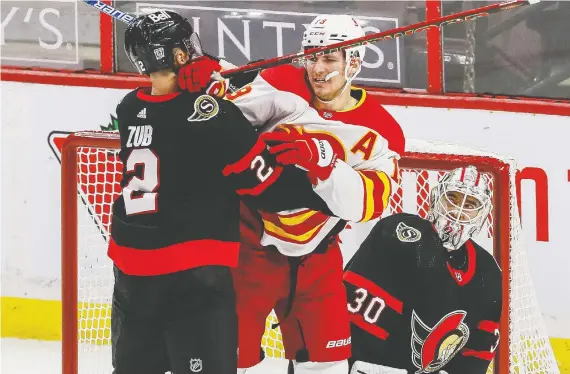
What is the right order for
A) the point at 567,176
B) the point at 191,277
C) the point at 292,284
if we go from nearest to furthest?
the point at 191,277, the point at 292,284, the point at 567,176

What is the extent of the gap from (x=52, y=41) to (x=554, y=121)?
67.7 inches

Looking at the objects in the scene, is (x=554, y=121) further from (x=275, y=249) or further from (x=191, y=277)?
(x=191, y=277)

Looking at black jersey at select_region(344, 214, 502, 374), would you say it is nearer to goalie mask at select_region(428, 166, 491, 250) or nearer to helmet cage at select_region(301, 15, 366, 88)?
goalie mask at select_region(428, 166, 491, 250)

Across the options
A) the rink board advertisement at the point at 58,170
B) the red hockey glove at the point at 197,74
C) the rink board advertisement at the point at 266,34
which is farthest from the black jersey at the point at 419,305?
the rink board advertisement at the point at 266,34

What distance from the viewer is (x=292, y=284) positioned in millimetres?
2098

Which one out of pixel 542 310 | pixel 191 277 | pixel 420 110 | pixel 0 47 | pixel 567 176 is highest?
pixel 0 47

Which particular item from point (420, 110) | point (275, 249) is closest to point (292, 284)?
point (275, 249)

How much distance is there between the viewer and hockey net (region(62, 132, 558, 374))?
7.97ft

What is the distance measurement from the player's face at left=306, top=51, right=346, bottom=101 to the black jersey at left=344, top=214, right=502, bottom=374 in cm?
42

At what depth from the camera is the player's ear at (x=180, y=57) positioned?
180cm

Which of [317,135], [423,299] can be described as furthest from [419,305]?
[317,135]

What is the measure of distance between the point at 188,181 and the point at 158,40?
0.87ft

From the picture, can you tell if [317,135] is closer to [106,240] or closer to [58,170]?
[106,240]

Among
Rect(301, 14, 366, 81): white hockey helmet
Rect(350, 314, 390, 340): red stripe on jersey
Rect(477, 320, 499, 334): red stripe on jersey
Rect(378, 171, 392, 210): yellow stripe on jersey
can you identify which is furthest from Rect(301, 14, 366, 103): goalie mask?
Rect(477, 320, 499, 334): red stripe on jersey
